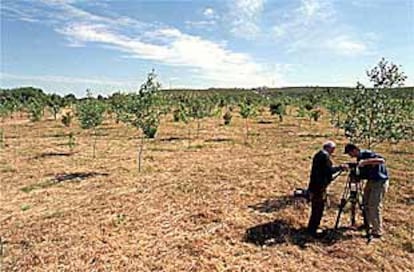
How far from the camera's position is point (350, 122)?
453 inches

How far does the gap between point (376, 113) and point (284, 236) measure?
4.64 metres

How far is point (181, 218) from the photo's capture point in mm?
10062

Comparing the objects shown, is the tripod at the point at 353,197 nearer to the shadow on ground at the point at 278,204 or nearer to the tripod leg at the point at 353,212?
the tripod leg at the point at 353,212

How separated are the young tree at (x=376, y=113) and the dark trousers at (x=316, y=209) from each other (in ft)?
12.1

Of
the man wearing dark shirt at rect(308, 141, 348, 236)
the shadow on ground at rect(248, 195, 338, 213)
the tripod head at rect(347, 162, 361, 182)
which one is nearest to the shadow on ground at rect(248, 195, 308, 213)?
the shadow on ground at rect(248, 195, 338, 213)

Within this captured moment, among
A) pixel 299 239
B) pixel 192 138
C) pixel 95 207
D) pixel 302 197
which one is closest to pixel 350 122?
pixel 302 197

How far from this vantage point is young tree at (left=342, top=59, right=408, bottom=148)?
1121 cm

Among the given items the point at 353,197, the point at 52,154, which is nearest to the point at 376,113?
the point at 353,197

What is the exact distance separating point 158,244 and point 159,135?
2196 cm

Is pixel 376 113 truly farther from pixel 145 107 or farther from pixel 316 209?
pixel 145 107

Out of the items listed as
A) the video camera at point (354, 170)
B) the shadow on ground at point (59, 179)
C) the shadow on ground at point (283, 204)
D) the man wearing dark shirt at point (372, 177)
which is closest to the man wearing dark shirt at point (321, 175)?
the video camera at point (354, 170)

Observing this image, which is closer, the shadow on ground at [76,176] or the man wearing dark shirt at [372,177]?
the man wearing dark shirt at [372,177]

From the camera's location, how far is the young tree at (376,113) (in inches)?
441

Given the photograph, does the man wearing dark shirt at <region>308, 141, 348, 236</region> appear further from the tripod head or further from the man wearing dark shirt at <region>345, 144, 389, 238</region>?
the man wearing dark shirt at <region>345, 144, 389, 238</region>
